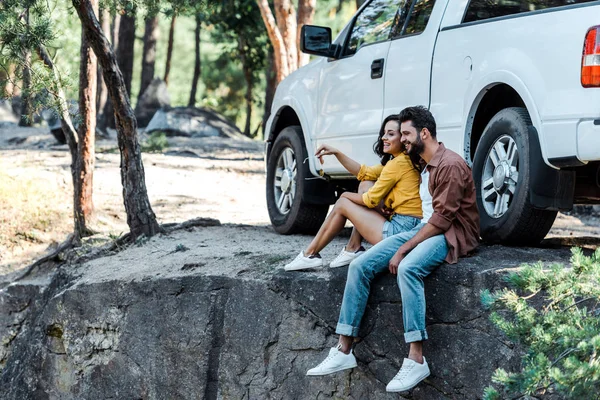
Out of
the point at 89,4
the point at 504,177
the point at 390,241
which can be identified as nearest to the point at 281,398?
the point at 390,241

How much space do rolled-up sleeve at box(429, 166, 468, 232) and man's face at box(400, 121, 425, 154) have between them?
0.25 metres

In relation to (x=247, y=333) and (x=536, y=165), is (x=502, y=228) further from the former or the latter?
(x=247, y=333)

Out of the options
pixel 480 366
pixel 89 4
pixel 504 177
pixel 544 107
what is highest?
pixel 89 4

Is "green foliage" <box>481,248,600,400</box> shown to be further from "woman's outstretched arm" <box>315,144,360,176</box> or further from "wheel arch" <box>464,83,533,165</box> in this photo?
"woman's outstretched arm" <box>315,144,360,176</box>

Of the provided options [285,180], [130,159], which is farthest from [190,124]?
[285,180]

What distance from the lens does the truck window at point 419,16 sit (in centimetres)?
691

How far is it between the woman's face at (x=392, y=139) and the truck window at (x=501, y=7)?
99 centimetres

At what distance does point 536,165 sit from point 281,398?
231cm

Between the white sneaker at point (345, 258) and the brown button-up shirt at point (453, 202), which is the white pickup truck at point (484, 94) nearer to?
the brown button-up shirt at point (453, 202)

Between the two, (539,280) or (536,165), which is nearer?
(539,280)

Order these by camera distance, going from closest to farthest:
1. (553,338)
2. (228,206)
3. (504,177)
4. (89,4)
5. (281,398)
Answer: (553,338) → (504,177) → (281,398) → (89,4) → (228,206)

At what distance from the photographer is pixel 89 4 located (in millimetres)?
8828

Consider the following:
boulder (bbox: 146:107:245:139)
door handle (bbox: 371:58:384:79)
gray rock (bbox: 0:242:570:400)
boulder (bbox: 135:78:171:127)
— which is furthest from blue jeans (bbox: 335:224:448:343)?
boulder (bbox: 135:78:171:127)

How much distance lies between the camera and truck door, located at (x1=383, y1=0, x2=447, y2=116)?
6703 millimetres
